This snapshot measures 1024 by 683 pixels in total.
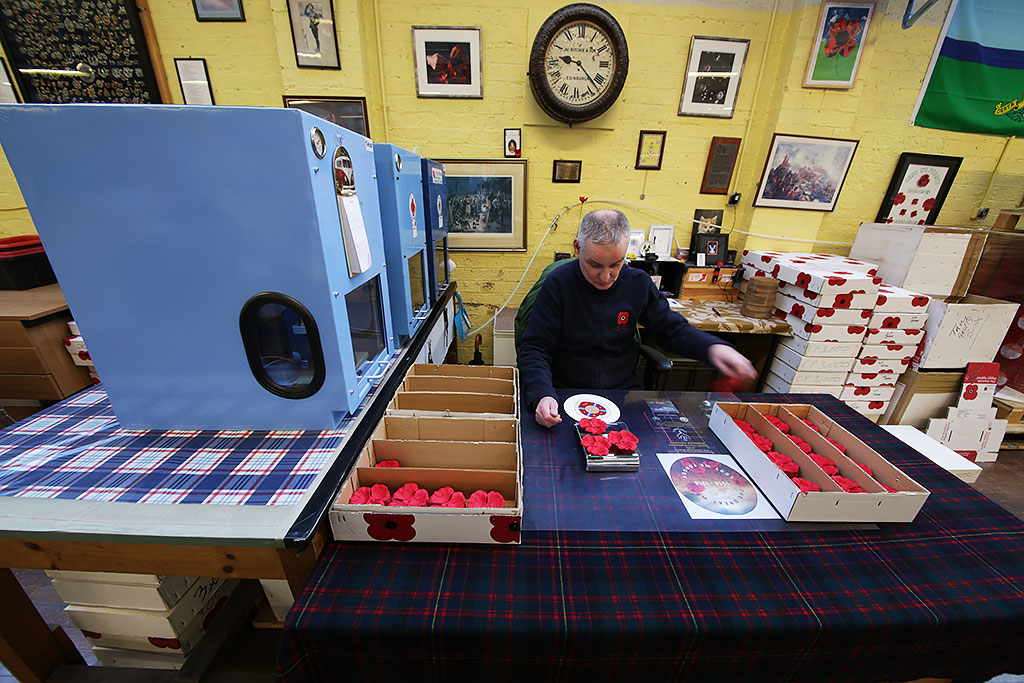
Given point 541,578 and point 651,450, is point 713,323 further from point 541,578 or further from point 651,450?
point 541,578

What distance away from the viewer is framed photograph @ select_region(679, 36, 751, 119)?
270 centimetres

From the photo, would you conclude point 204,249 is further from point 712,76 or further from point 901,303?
point 901,303

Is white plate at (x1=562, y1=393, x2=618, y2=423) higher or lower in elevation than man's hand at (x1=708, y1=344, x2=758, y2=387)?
lower

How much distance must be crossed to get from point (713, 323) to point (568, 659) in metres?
2.33

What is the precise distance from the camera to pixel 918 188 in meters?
3.05

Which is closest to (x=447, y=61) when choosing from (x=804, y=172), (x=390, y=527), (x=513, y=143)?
(x=513, y=143)

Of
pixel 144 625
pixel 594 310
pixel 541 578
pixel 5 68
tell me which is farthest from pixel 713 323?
pixel 5 68

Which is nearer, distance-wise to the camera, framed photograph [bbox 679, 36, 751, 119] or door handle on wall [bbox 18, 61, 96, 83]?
door handle on wall [bbox 18, 61, 96, 83]

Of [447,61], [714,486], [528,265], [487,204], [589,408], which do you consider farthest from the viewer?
[528,265]

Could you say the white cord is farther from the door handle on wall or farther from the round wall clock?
the door handle on wall

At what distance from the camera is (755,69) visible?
277 centimetres

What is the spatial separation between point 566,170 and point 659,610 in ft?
9.63

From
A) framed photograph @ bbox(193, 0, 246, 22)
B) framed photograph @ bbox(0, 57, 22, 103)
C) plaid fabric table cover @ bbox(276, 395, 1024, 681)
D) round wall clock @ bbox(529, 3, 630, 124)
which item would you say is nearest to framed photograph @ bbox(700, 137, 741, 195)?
round wall clock @ bbox(529, 3, 630, 124)

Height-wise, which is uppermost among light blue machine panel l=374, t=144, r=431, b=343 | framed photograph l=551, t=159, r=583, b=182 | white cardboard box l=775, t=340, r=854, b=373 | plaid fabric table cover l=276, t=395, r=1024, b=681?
framed photograph l=551, t=159, r=583, b=182
